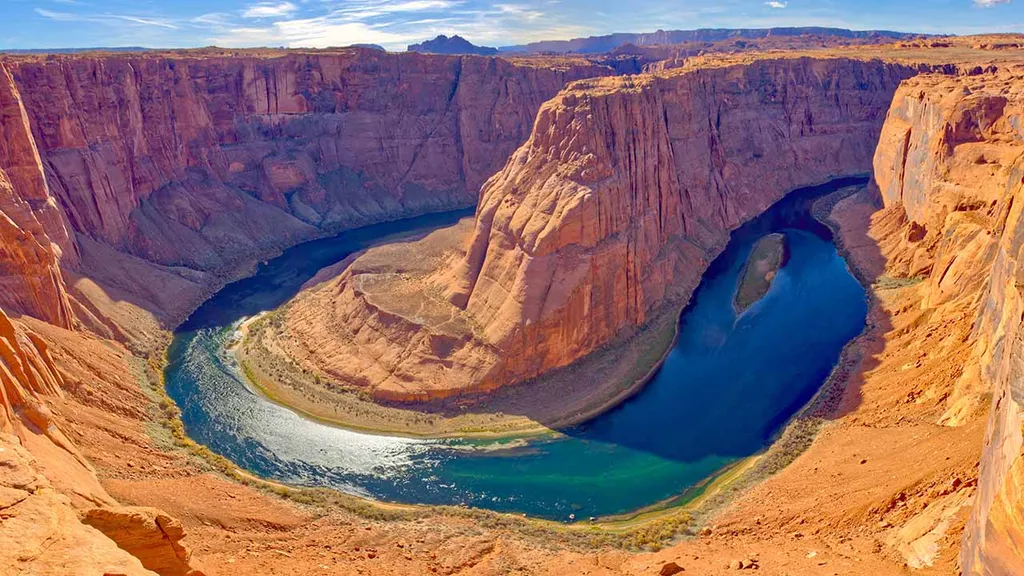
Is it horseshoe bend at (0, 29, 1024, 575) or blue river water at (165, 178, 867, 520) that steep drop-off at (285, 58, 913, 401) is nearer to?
horseshoe bend at (0, 29, 1024, 575)

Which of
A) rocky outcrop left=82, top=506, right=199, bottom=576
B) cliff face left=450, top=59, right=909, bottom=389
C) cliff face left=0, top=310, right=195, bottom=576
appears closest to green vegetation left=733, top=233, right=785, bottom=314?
cliff face left=450, top=59, right=909, bottom=389

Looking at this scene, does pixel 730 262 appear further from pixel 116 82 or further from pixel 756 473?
pixel 116 82

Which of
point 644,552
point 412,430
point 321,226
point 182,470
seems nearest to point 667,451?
point 644,552

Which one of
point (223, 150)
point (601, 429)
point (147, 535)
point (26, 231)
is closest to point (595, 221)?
point (601, 429)

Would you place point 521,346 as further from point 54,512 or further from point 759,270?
point 759,270

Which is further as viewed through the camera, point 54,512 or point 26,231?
point 26,231

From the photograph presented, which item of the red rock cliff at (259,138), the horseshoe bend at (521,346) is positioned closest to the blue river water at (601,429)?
the horseshoe bend at (521,346)

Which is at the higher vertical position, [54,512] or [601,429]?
[54,512]
